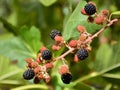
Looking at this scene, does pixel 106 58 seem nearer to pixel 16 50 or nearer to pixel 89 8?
pixel 16 50

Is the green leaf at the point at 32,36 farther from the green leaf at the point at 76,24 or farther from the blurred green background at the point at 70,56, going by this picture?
the green leaf at the point at 76,24

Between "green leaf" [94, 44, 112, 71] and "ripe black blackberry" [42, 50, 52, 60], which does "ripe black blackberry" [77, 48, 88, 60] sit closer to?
"ripe black blackberry" [42, 50, 52, 60]

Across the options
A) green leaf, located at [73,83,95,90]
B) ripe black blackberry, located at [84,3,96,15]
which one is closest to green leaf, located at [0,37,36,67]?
green leaf, located at [73,83,95,90]

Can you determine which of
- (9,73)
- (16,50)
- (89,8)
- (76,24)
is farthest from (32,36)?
(89,8)

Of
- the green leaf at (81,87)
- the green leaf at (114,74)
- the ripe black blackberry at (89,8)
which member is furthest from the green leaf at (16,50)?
the ripe black blackberry at (89,8)

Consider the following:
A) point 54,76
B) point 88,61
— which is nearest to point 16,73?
point 54,76

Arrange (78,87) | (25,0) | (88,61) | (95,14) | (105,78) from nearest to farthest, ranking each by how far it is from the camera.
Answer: (95,14) → (78,87) → (105,78) → (88,61) → (25,0)

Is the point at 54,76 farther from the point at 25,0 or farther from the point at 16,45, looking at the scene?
the point at 25,0
